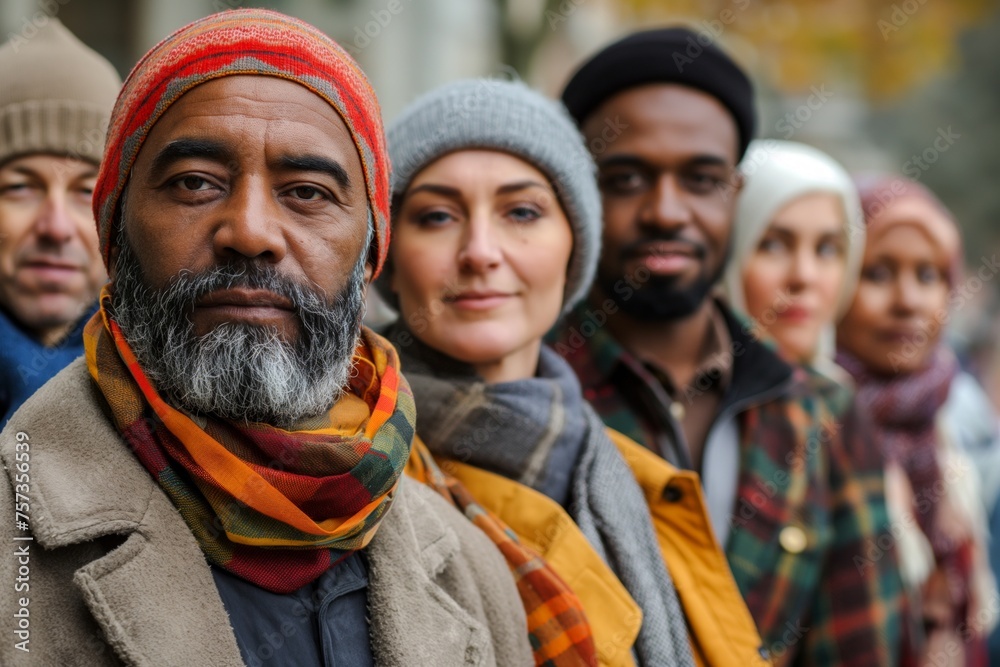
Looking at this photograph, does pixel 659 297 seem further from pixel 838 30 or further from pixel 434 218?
pixel 838 30

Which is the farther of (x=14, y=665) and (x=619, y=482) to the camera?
(x=619, y=482)

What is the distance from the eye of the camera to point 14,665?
1748 mm

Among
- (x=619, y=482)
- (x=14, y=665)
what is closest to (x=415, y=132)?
(x=619, y=482)

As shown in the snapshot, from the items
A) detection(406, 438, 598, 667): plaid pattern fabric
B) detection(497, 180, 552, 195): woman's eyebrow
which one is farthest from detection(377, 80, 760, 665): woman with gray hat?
detection(406, 438, 598, 667): plaid pattern fabric

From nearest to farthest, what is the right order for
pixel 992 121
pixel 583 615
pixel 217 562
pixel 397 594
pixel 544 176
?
pixel 217 562 → pixel 397 594 → pixel 583 615 → pixel 544 176 → pixel 992 121

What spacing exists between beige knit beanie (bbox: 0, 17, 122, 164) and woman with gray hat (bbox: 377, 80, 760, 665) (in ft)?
2.99

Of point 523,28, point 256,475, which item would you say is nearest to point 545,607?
point 256,475

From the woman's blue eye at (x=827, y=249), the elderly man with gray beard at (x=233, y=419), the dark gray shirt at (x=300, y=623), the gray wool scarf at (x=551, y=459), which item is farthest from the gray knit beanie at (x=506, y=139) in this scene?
the woman's blue eye at (x=827, y=249)

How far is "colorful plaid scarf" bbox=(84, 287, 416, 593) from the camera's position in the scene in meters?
2.01

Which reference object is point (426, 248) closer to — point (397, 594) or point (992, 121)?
point (397, 594)

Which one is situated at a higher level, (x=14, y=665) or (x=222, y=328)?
(x=222, y=328)

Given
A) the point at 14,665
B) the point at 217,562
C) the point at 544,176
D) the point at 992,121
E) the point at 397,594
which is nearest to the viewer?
the point at 14,665

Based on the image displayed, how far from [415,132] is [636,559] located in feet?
4.72

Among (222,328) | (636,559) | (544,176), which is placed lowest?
(636,559)
